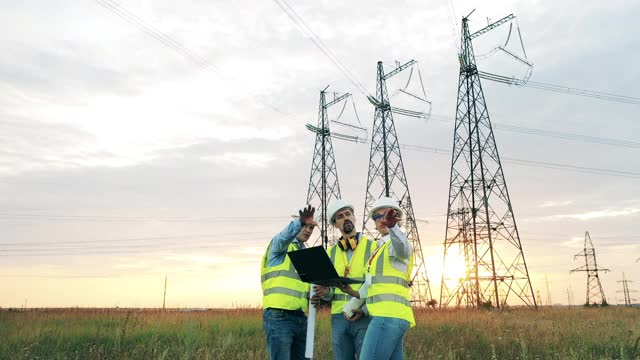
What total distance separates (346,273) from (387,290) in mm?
934

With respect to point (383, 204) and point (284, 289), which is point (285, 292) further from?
point (383, 204)

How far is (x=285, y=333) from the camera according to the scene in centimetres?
550

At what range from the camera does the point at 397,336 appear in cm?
425

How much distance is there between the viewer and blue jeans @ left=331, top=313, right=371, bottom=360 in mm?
4938

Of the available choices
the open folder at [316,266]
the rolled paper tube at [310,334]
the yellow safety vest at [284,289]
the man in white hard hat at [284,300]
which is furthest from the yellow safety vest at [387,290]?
the yellow safety vest at [284,289]

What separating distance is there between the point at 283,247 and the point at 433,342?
6968mm

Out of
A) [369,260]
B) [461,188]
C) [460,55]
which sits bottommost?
[369,260]

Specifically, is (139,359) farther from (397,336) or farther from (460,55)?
(460,55)

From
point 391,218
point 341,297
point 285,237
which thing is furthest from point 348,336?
point 391,218

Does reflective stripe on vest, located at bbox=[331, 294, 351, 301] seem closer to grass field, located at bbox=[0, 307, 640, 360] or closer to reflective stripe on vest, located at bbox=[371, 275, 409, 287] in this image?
reflective stripe on vest, located at bbox=[371, 275, 409, 287]

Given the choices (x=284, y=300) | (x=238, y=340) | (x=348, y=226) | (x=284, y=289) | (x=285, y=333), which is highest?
(x=348, y=226)

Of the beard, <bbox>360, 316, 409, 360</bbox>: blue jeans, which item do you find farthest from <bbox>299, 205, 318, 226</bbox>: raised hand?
<bbox>360, 316, 409, 360</bbox>: blue jeans

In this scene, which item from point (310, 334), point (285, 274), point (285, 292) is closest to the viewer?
point (310, 334)

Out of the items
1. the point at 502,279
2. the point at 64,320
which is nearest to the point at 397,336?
the point at 64,320
